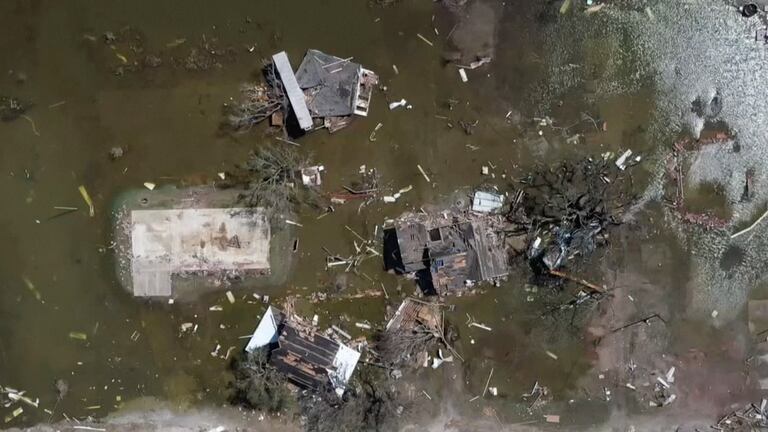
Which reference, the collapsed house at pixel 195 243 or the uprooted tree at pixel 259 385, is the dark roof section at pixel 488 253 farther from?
the uprooted tree at pixel 259 385

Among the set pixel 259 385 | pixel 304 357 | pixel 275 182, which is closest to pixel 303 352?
pixel 304 357

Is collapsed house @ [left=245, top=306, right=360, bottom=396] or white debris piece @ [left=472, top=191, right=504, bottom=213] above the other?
white debris piece @ [left=472, top=191, right=504, bottom=213]

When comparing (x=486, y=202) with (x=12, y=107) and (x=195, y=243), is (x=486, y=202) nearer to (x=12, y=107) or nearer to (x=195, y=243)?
(x=195, y=243)

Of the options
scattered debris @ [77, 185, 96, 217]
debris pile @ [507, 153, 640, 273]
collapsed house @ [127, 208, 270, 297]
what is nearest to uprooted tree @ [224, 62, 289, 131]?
collapsed house @ [127, 208, 270, 297]

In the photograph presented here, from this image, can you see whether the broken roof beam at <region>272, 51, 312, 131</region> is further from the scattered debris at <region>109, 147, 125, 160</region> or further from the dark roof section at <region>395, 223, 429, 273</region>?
the scattered debris at <region>109, 147, 125, 160</region>

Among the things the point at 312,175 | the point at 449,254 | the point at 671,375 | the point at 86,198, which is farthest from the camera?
the point at 671,375
